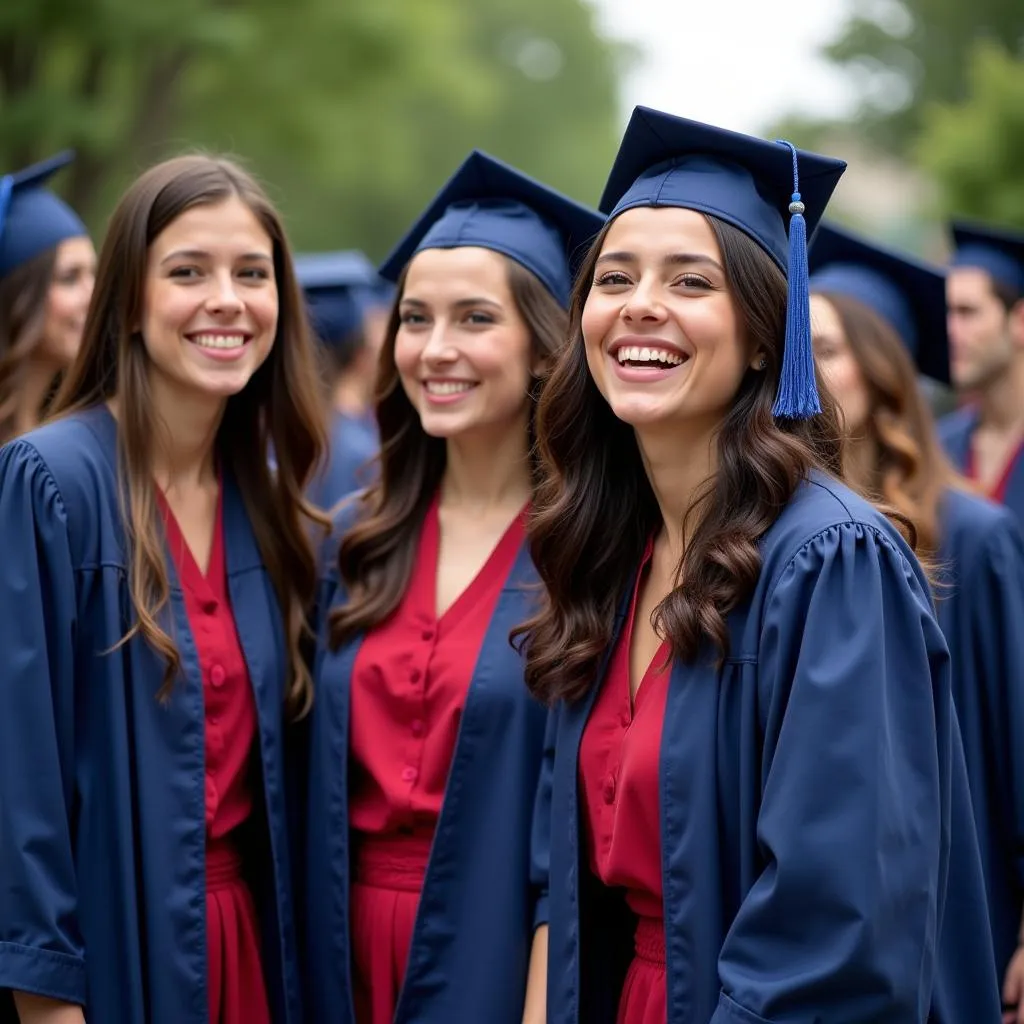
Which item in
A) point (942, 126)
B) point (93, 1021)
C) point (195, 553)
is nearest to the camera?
point (93, 1021)

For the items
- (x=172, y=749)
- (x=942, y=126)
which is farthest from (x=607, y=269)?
(x=942, y=126)

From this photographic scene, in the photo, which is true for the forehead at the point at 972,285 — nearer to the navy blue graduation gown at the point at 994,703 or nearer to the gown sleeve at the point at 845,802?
the navy blue graduation gown at the point at 994,703

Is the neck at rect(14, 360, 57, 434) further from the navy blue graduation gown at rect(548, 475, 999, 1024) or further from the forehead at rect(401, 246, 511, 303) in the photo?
the navy blue graduation gown at rect(548, 475, 999, 1024)

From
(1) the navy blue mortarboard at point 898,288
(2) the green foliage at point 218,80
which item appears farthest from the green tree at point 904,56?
(1) the navy blue mortarboard at point 898,288

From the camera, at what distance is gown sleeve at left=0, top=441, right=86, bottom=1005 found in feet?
9.29

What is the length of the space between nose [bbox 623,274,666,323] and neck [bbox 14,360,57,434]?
2166 millimetres

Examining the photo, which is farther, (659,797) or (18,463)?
(18,463)

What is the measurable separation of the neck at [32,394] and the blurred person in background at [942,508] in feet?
7.66

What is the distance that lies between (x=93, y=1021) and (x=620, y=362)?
1770 mm

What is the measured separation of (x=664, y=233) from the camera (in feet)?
8.73

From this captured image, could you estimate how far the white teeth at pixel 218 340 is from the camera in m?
3.37

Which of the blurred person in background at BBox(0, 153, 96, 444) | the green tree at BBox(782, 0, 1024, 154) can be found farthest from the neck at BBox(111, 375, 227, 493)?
the green tree at BBox(782, 0, 1024, 154)

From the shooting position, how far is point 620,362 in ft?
8.96

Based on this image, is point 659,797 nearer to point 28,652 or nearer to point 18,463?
point 28,652
